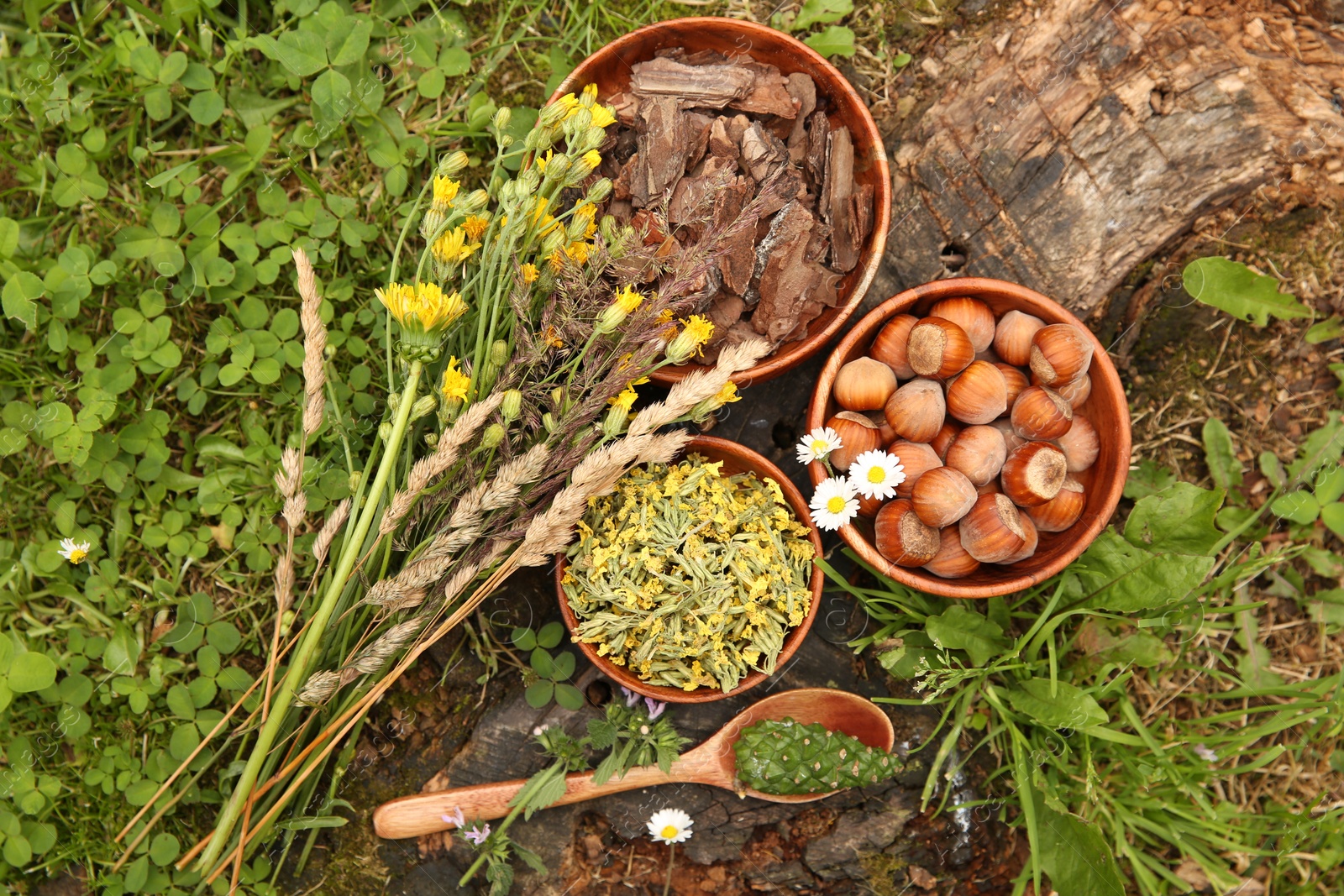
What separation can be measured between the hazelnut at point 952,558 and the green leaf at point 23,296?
241cm

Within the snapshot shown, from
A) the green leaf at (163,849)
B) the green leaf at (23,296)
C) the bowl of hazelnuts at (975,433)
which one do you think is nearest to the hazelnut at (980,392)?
the bowl of hazelnuts at (975,433)

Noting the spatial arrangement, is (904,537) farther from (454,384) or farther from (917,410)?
(454,384)

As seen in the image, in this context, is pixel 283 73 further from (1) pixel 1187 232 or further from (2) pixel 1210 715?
(2) pixel 1210 715

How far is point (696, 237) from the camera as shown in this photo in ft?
6.40

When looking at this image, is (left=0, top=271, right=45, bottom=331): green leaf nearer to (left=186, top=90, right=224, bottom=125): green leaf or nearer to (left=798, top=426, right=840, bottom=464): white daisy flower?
(left=186, top=90, right=224, bottom=125): green leaf

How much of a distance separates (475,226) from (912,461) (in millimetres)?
1134

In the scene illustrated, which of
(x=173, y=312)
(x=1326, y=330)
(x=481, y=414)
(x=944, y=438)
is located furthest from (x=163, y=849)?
(x=1326, y=330)

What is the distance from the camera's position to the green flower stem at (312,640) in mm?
1646

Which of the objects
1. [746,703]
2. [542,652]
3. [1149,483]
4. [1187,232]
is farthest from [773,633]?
[1187,232]

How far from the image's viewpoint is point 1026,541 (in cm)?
194

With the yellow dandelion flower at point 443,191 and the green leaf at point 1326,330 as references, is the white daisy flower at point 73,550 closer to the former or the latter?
the yellow dandelion flower at point 443,191

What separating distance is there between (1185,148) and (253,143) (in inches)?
94.6

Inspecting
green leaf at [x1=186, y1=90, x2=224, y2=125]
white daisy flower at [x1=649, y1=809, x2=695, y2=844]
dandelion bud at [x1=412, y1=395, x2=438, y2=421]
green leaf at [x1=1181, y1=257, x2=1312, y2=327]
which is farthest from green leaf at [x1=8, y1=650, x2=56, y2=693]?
green leaf at [x1=1181, y1=257, x2=1312, y2=327]

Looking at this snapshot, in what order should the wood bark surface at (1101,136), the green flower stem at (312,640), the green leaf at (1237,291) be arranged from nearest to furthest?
the green flower stem at (312,640)
the wood bark surface at (1101,136)
the green leaf at (1237,291)
